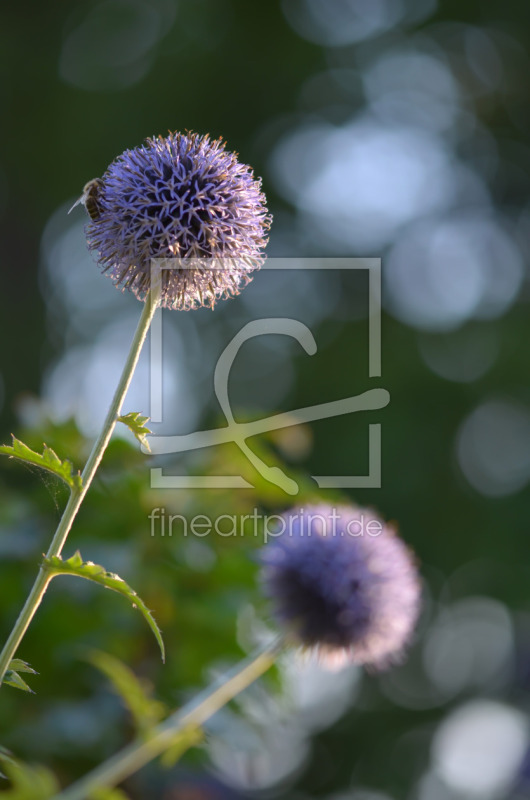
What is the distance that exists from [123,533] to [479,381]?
7.30 m

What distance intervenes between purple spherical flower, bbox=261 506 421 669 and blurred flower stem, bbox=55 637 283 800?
36cm

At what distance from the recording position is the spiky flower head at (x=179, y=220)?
1.95 metres

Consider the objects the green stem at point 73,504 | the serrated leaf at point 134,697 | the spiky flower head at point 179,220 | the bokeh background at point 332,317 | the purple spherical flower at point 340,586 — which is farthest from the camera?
the bokeh background at point 332,317

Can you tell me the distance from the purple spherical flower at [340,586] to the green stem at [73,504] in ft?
5.26

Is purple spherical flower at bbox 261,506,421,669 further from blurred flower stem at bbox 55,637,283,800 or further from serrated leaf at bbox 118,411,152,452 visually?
serrated leaf at bbox 118,411,152,452

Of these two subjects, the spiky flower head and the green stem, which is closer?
the green stem

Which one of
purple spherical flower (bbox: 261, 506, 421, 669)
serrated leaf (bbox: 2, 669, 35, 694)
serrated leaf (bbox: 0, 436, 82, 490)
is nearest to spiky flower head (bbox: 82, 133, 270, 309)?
serrated leaf (bbox: 0, 436, 82, 490)

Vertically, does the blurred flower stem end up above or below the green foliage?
below

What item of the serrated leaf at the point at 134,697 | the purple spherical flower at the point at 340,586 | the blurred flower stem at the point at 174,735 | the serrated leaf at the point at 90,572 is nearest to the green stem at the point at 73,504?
the serrated leaf at the point at 90,572

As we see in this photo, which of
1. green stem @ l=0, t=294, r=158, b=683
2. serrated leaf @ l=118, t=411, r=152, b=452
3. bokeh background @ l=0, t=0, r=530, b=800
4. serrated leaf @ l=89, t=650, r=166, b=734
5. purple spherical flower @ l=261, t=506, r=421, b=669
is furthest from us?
bokeh background @ l=0, t=0, r=530, b=800

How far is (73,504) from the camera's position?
4.39 ft

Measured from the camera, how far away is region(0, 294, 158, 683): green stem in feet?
4.16

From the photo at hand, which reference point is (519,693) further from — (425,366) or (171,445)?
(171,445)

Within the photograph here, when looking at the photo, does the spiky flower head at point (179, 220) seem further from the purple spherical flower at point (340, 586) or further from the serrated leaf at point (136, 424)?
the purple spherical flower at point (340, 586)
